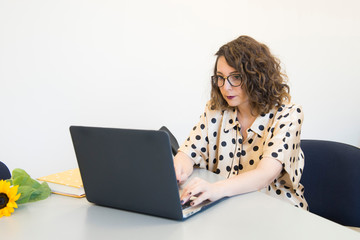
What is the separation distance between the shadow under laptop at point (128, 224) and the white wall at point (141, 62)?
1407 mm

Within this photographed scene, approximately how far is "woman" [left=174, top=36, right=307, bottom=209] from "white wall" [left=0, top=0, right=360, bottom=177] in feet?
3.37

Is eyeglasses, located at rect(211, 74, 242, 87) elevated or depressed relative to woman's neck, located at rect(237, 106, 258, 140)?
elevated

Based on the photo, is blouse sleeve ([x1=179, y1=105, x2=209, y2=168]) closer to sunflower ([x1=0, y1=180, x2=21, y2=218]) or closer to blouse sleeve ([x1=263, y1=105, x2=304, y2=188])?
blouse sleeve ([x1=263, y1=105, x2=304, y2=188])

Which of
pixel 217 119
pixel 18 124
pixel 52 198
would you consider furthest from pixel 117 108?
pixel 52 198

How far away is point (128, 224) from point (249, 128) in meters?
0.78

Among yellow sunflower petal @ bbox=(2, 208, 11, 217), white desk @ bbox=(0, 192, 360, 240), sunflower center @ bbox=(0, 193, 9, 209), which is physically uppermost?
sunflower center @ bbox=(0, 193, 9, 209)

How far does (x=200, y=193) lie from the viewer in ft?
3.45

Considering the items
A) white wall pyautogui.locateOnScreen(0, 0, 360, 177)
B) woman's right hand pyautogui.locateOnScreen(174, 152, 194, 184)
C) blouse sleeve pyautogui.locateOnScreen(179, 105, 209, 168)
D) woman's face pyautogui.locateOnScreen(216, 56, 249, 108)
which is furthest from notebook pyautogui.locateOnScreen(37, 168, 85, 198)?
white wall pyautogui.locateOnScreen(0, 0, 360, 177)

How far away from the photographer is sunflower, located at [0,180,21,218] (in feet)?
3.35

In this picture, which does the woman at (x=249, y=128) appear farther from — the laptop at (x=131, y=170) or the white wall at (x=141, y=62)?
the white wall at (x=141, y=62)

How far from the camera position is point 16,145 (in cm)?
221

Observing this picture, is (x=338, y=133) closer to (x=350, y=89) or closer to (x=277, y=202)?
(x=350, y=89)

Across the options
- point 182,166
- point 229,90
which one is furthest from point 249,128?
point 182,166

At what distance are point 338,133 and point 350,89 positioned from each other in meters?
0.44
